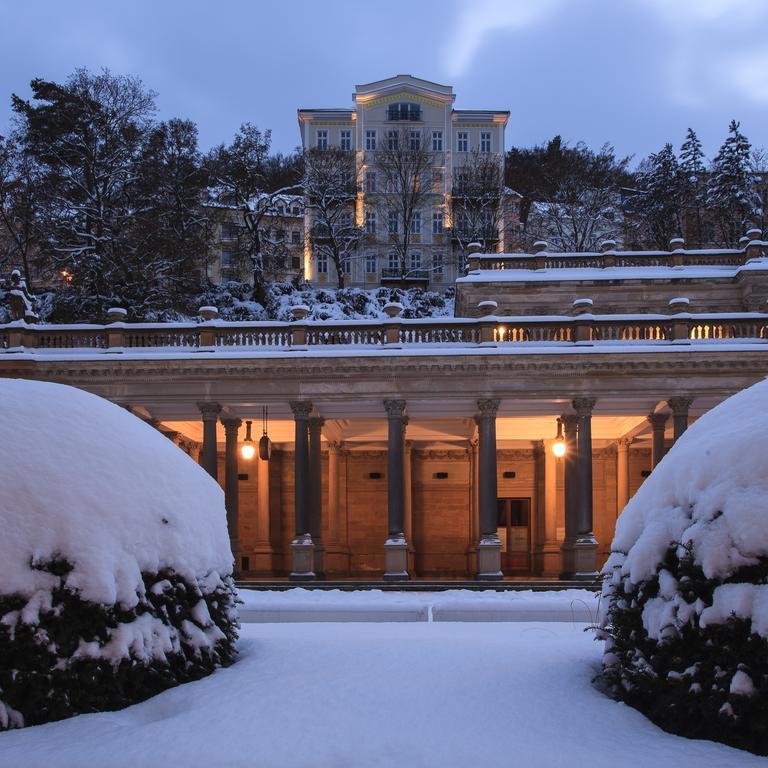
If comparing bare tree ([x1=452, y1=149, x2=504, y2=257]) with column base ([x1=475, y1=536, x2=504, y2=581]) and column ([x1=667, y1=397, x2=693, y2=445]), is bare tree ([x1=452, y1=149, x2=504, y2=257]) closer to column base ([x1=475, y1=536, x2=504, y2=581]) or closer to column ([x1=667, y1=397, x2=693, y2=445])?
column ([x1=667, y1=397, x2=693, y2=445])

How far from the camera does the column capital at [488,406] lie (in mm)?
23547

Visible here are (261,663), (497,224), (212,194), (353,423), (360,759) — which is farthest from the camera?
(497,224)

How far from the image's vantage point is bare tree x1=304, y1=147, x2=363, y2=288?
191ft

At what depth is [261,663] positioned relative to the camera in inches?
262

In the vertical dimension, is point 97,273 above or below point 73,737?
above

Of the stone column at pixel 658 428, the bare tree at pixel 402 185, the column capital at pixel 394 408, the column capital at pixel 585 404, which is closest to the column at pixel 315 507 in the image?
the column capital at pixel 394 408

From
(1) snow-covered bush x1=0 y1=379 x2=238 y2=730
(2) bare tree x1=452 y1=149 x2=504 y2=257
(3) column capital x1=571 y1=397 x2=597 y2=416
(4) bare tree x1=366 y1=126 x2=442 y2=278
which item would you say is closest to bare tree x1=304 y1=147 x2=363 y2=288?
(4) bare tree x1=366 y1=126 x2=442 y2=278

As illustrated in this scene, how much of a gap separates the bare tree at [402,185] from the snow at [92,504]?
176 feet

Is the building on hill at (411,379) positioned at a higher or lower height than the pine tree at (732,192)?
lower

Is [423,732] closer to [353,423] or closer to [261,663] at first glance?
[261,663]

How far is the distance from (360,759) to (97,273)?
127 ft

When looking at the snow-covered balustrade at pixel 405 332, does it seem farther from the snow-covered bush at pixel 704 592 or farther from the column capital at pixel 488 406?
the snow-covered bush at pixel 704 592

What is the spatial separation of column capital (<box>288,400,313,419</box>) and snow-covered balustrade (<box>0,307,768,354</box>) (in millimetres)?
1580

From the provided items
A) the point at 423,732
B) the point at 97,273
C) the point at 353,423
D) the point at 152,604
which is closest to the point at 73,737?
the point at 152,604
